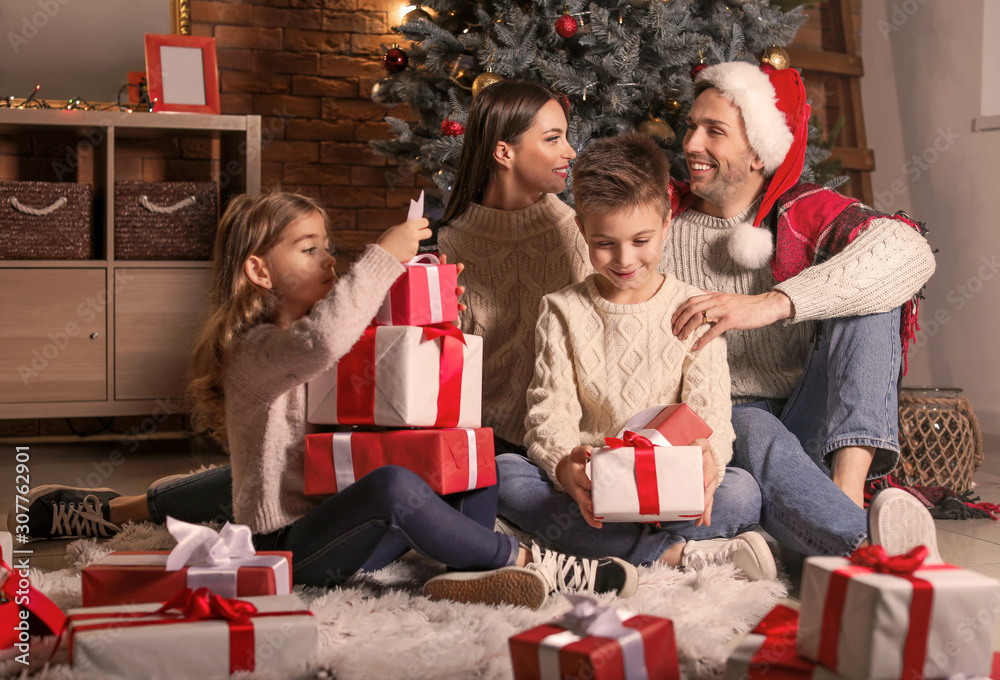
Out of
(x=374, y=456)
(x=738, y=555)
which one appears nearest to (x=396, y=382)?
(x=374, y=456)

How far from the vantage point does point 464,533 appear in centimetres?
141

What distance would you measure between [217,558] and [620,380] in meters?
0.76

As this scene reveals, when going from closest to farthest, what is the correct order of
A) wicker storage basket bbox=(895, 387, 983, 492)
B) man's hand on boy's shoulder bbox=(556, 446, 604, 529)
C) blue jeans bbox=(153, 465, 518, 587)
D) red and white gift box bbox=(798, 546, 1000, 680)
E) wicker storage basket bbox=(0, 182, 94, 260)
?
red and white gift box bbox=(798, 546, 1000, 680)
blue jeans bbox=(153, 465, 518, 587)
man's hand on boy's shoulder bbox=(556, 446, 604, 529)
wicker storage basket bbox=(895, 387, 983, 492)
wicker storage basket bbox=(0, 182, 94, 260)

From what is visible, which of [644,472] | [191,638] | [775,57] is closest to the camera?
[191,638]

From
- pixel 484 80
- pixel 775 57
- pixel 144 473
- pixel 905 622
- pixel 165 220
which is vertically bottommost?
pixel 144 473

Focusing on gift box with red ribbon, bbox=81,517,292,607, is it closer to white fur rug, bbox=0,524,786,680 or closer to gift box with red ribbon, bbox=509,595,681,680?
white fur rug, bbox=0,524,786,680

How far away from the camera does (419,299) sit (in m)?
1.45

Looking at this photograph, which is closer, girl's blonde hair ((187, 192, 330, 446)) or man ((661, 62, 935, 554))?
girl's blonde hair ((187, 192, 330, 446))

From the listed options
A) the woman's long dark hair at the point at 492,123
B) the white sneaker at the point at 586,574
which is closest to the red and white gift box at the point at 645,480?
the white sneaker at the point at 586,574

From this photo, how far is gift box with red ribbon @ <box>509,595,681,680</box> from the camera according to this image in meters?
0.96

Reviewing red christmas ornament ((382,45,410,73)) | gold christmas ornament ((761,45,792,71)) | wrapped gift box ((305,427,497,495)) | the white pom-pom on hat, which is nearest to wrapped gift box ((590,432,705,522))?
wrapped gift box ((305,427,497,495))

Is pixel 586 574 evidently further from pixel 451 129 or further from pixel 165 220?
pixel 165 220

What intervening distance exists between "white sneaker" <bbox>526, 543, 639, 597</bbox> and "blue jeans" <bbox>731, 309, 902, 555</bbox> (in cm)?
31

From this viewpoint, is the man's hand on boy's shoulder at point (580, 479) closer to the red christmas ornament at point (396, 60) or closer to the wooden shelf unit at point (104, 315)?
the red christmas ornament at point (396, 60)
